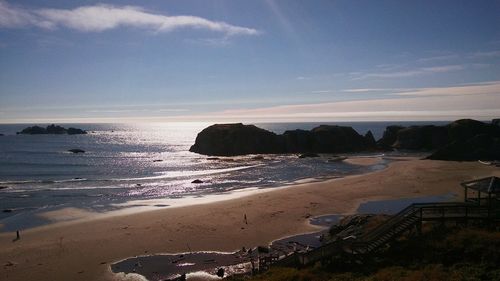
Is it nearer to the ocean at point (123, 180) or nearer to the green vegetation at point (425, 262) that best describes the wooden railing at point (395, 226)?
the green vegetation at point (425, 262)

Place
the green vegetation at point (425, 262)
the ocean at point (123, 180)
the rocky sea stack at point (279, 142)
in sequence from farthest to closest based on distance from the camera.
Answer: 1. the rocky sea stack at point (279, 142)
2. the ocean at point (123, 180)
3. the green vegetation at point (425, 262)

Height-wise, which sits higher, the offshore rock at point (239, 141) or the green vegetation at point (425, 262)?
the offshore rock at point (239, 141)

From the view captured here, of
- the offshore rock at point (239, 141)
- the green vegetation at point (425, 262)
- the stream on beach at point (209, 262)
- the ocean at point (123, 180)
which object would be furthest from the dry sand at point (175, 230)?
the offshore rock at point (239, 141)

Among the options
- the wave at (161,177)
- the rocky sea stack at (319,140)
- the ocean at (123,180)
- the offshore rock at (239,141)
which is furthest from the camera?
the offshore rock at (239,141)

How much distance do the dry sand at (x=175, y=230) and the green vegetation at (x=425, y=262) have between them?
9.13 meters

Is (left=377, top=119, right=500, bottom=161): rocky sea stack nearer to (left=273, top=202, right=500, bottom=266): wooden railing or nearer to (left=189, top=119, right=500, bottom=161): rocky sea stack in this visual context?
(left=189, top=119, right=500, bottom=161): rocky sea stack

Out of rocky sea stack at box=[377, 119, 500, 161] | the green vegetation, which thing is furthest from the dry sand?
rocky sea stack at box=[377, 119, 500, 161]

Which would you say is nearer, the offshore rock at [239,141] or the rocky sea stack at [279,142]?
the offshore rock at [239,141]

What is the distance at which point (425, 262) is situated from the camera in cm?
1889

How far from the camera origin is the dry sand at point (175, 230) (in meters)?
25.5

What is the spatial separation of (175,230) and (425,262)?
19.2 m

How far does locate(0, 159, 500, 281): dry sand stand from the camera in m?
25.5

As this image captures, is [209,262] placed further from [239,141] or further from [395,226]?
[239,141]

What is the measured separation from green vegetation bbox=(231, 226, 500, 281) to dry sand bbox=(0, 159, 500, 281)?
9.13 metres
